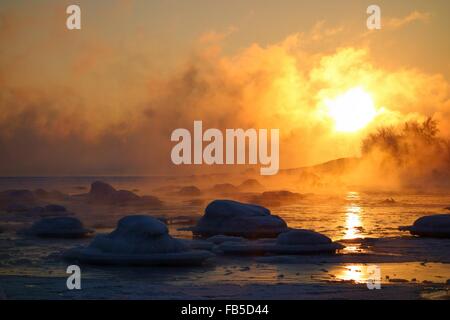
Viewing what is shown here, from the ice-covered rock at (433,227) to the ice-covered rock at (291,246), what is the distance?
593cm

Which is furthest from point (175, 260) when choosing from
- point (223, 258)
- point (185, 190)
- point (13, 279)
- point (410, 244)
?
point (185, 190)

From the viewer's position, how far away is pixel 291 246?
19625mm

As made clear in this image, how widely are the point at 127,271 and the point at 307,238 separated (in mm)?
5811

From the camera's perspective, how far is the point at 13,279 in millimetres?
15195

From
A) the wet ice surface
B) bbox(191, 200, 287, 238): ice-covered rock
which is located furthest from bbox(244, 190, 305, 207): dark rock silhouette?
the wet ice surface

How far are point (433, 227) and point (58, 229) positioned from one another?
12.5 metres

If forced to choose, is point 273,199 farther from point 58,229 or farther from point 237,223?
point 58,229

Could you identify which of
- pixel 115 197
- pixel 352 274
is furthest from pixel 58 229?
pixel 115 197

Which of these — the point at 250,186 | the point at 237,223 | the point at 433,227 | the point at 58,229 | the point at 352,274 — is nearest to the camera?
the point at 352,274

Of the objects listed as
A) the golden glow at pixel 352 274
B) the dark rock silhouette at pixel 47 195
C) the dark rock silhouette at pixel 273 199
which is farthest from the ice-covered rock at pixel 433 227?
the dark rock silhouette at pixel 47 195

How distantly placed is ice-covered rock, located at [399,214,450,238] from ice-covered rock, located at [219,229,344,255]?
19.4 feet

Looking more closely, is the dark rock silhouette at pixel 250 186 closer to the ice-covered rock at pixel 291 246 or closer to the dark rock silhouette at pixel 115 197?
the dark rock silhouette at pixel 115 197

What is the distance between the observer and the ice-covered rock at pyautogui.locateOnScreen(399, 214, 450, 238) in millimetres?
25031
